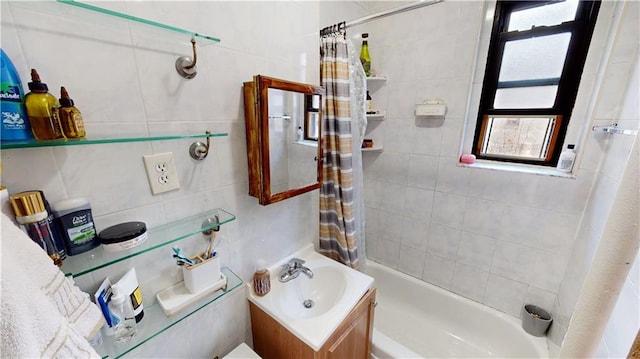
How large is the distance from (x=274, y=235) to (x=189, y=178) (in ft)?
1.72

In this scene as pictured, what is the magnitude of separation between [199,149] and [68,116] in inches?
12.7

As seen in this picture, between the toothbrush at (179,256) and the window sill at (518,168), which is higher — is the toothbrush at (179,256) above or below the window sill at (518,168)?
below

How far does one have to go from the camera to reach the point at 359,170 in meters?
1.45

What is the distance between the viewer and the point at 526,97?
1.47 m

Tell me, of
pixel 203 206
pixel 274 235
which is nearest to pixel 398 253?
pixel 274 235

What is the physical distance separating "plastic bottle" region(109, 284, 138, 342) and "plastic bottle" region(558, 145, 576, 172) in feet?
6.91

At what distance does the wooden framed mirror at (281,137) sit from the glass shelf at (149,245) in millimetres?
213

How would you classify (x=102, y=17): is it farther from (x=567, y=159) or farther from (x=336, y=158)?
(x=567, y=159)

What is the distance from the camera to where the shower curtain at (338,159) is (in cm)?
121

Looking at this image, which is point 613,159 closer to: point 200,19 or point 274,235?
point 274,235

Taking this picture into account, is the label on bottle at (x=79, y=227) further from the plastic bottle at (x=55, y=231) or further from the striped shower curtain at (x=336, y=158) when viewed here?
the striped shower curtain at (x=336, y=158)

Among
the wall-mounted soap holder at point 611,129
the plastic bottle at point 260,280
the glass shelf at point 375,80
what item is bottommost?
the plastic bottle at point 260,280

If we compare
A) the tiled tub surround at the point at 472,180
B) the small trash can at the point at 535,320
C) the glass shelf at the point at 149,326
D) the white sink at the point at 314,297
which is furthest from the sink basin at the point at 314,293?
the small trash can at the point at 535,320

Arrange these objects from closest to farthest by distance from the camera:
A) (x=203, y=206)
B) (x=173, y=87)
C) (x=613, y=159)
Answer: (x=173, y=87), (x=203, y=206), (x=613, y=159)
